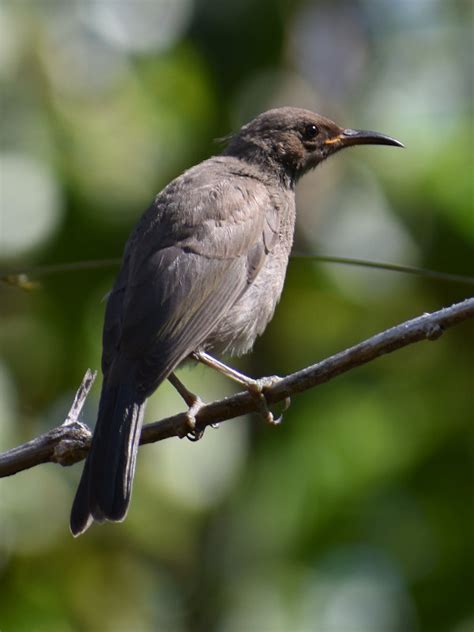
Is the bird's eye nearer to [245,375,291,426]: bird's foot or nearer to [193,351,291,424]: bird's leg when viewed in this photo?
[193,351,291,424]: bird's leg

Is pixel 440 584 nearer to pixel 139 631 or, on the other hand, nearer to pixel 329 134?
pixel 139 631

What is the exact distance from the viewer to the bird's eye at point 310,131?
22.4 feet

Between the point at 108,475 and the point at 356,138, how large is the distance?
2.80 m

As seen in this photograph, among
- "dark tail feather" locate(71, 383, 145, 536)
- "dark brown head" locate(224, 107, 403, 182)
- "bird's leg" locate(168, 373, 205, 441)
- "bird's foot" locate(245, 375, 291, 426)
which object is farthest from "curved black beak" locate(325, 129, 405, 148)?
"dark tail feather" locate(71, 383, 145, 536)

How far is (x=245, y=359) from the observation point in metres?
7.00

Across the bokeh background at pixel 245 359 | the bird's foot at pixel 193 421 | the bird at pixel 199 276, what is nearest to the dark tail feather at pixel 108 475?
the bird at pixel 199 276

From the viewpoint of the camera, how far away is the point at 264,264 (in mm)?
5914

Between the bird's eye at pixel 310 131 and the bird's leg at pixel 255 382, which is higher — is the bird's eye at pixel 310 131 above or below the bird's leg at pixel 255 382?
above

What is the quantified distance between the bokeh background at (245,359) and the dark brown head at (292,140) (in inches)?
17.2

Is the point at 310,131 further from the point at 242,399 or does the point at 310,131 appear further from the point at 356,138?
the point at 242,399

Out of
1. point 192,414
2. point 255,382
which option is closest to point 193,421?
point 192,414

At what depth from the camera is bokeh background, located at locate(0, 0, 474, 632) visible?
6.43 m

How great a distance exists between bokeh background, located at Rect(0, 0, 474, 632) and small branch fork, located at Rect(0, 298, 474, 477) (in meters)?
1.53

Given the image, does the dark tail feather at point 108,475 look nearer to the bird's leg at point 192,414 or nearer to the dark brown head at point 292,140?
the bird's leg at point 192,414
